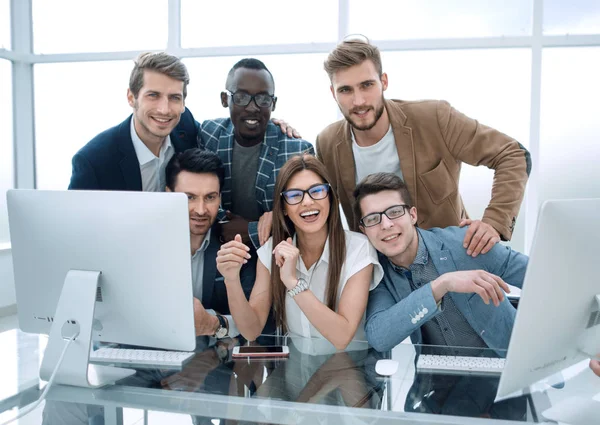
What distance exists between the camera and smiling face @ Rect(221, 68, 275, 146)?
2730 mm

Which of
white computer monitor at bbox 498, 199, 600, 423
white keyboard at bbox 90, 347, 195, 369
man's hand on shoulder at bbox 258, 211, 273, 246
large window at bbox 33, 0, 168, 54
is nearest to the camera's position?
white computer monitor at bbox 498, 199, 600, 423

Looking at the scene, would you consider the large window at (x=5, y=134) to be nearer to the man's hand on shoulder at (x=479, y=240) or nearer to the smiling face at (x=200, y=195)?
the smiling face at (x=200, y=195)

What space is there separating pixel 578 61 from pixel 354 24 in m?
2.04

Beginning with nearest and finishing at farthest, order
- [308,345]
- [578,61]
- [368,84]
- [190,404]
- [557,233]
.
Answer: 1. [557,233]
2. [190,404]
3. [308,345]
4. [368,84]
5. [578,61]

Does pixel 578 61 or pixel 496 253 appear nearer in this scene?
pixel 496 253

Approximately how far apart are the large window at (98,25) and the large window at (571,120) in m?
3.78

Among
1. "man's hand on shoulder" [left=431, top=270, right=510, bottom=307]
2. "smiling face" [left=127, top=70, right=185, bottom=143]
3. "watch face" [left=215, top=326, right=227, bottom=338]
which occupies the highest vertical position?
"smiling face" [left=127, top=70, right=185, bottom=143]

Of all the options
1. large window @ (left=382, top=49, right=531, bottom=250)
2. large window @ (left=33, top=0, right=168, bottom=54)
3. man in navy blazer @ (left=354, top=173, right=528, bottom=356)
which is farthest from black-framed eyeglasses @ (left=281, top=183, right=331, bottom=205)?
large window @ (left=33, top=0, right=168, bottom=54)

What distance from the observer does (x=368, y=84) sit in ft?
8.52

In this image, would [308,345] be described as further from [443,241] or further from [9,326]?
[9,326]

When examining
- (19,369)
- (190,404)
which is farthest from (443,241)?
(19,369)

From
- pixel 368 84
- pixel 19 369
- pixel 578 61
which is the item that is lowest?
pixel 19 369

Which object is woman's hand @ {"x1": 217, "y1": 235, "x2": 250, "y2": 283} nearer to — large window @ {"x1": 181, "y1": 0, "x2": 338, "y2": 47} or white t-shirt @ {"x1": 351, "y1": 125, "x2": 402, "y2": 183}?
white t-shirt @ {"x1": 351, "y1": 125, "x2": 402, "y2": 183}

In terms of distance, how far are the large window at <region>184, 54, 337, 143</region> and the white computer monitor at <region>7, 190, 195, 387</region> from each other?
3992 millimetres
